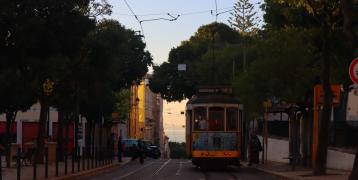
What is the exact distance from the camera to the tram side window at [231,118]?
31625 millimetres

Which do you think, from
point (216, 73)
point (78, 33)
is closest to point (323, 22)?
point (78, 33)

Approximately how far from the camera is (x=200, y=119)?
3188cm

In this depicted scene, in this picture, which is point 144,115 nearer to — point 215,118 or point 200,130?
point 215,118

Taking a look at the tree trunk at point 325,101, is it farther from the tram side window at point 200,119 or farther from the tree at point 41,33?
the tram side window at point 200,119

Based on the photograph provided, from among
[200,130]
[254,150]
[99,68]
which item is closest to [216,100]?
[200,130]

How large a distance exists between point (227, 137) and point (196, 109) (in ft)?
6.24

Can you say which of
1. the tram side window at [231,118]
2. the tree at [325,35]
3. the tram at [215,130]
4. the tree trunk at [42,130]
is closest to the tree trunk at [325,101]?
the tree at [325,35]

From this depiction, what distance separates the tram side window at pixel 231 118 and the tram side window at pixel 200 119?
3.24ft

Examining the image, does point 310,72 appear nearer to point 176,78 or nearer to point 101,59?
point 101,59

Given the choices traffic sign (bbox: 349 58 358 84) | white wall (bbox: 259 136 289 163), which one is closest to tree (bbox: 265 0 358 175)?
traffic sign (bbox: 349 58 358 84)

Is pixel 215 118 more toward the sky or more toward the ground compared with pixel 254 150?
more toward the sky

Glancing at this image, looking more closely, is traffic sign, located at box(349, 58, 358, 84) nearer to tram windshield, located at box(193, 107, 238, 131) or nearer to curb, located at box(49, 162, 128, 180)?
curb, located at box(49, 162, 128, 180)

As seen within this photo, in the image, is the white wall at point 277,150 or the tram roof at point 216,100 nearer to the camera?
the tram roof at point 216,100

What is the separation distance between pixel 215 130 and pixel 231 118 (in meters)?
0.94
